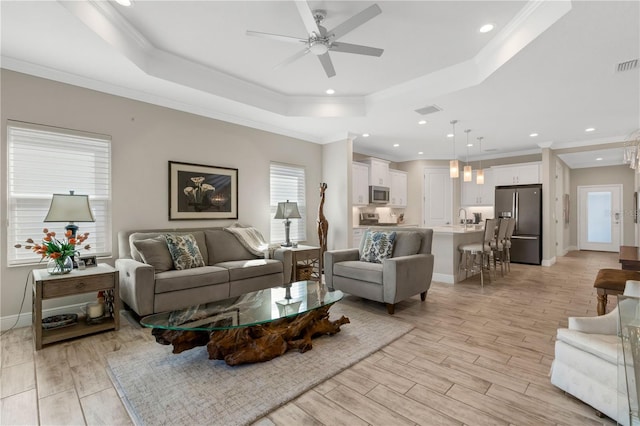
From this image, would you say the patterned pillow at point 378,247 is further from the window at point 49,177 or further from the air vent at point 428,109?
the window at point 49,177

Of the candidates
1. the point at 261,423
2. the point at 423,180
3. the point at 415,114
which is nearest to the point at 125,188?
the point at 261,423

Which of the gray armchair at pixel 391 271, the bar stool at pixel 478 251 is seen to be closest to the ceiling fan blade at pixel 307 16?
the gray armchair at pixel 391 271

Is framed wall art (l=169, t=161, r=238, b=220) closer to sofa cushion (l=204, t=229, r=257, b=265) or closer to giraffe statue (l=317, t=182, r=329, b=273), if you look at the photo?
sofa cushion (l=204, t=229, r=257, b=265)

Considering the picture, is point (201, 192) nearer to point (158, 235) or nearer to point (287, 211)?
point (158, 235)

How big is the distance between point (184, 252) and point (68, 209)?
3.76 feet

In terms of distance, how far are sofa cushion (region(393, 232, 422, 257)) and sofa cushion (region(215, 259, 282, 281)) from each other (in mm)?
1562

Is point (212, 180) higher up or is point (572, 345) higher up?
point (212, 180)

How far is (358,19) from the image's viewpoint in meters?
2.19

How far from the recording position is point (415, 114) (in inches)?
180

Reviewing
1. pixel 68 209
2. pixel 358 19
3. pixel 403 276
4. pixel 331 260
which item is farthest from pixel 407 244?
pixel 68 209

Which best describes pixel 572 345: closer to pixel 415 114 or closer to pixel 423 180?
pixel 415 114

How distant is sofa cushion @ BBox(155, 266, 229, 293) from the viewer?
3064 mm

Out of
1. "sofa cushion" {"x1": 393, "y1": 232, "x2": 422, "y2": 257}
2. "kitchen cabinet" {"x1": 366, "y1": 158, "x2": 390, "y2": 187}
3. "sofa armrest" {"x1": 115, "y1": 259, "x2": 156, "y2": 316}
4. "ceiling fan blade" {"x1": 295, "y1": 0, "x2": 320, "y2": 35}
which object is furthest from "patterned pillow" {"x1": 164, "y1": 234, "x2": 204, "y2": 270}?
"kitchen cabinet" {"x1": 366, "y1": 158, "x2": 390, "y2": 187}

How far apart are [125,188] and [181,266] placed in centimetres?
120
